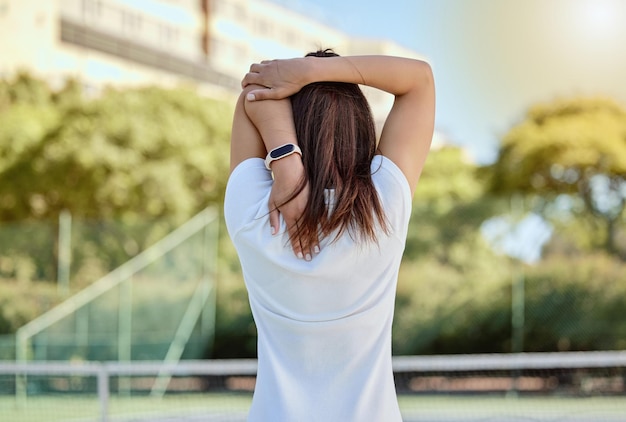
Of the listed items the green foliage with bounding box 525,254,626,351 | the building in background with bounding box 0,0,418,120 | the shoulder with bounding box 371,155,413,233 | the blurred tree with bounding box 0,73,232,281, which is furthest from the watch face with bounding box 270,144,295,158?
the building in background with bounding box 0,0,418,120

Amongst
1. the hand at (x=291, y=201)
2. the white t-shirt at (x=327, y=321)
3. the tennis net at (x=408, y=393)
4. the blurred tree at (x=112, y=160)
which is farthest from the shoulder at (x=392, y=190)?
the blurred tree at (x=112, y=160)

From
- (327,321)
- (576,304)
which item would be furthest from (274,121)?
(576,304)

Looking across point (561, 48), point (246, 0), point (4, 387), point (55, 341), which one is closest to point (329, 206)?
point (4, 387)

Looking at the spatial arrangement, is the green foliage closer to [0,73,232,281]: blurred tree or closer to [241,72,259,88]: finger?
[0,73,232,281]: blurred tree

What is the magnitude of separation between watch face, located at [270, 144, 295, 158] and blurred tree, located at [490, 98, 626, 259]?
11.7 m

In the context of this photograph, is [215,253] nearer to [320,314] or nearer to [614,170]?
[614,170]

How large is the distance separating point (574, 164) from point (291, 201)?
45.3 feet

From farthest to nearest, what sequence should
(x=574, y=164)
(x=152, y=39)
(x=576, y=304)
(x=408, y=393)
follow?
(x=152, y=39)
(x=574, y=164)
(x=576, y=304)
(x=408, y=393)

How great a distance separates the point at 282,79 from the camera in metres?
1.42

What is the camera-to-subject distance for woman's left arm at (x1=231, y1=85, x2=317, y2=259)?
1.38 meters

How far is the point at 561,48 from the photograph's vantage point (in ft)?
73.5

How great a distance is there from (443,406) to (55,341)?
4.48m

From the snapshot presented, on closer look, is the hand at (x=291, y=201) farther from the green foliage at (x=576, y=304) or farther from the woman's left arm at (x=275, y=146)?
the green foliage at (x=576, y=304)

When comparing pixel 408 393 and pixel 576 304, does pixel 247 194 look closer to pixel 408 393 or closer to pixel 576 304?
pixel 408 393
